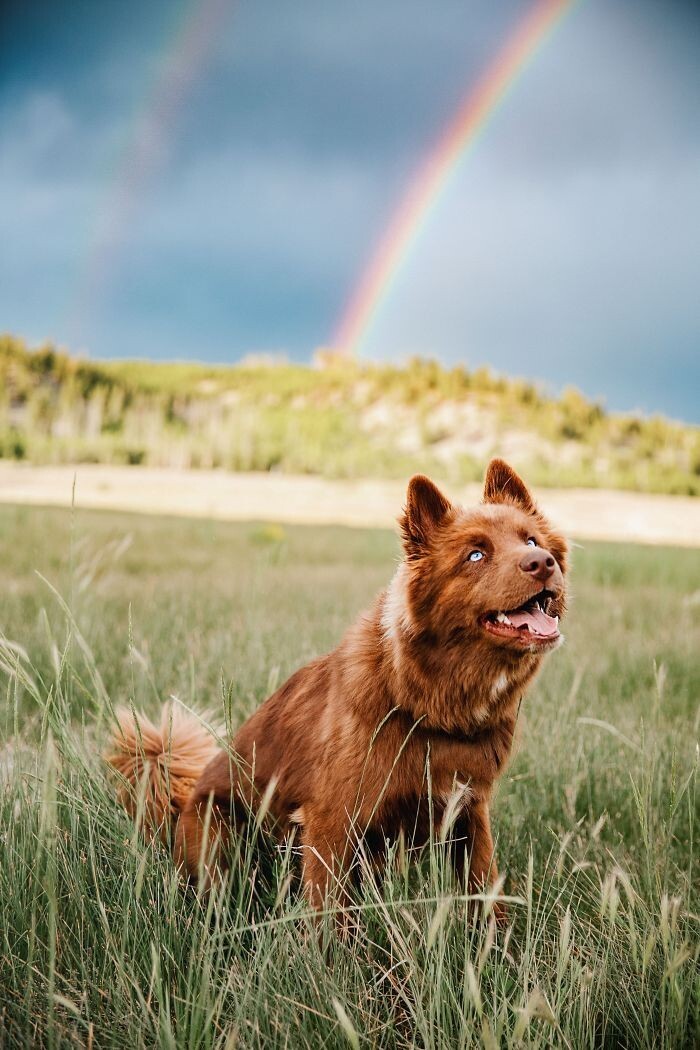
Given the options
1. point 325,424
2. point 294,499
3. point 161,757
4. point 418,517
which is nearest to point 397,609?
point 418,517

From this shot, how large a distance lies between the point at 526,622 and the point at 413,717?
39 centimetres

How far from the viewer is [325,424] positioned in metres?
37.9

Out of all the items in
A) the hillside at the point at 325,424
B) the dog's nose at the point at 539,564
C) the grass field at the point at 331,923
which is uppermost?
the hillside at the point at 325,424

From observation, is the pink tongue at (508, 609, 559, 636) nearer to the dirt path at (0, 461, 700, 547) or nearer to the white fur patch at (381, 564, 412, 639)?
the white fur patch at (381, 564, 412, 639)

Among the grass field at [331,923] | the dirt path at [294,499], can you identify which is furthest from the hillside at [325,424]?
the grass field at [331,923]

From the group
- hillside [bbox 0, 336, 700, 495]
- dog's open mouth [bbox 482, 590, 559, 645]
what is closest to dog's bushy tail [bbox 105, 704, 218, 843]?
dog's open mouth [bbox 482, 590, 559, 645]

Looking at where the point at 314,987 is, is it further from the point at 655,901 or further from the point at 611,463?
the point at 611,463

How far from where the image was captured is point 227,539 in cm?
1312

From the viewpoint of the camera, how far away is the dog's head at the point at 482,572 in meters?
2.06

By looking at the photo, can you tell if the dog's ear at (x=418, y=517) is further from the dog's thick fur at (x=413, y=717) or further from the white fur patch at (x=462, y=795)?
the white fur patch at (x=462, y=795)

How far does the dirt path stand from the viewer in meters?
19.9

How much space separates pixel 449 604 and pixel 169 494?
22.1 m

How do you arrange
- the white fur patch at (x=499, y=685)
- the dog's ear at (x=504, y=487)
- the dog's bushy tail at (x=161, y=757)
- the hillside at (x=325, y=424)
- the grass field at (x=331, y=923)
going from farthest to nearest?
the hillside at (x=325, y=424) < the dog's ear at (x=504, y=487) < the dog's bushy tail at (x=161, y=757) < the white fur patch at (x=499, y=685) < the grass field at (x=331, y=923)

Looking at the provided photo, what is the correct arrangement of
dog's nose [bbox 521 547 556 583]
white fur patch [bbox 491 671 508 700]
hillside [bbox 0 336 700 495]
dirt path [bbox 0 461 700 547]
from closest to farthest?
dog's nose [bbox 521 547 556 583]
white fur patch [bbox 491 671 508 700]
dirt path [bbox 0 461 700 547]
hillside [bbox 0 336 700 495]
